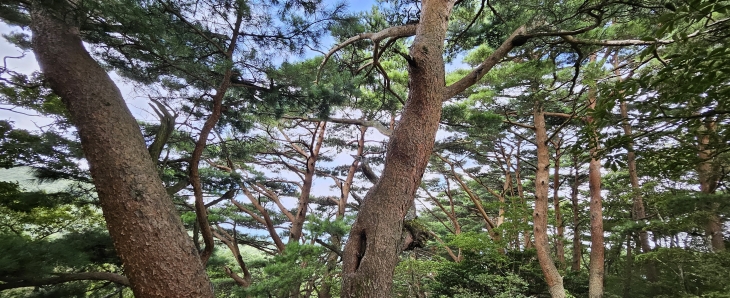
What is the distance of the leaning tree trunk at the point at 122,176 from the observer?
4.54 feet

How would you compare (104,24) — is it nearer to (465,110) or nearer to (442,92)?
(442,92)

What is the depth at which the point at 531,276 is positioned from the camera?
5.65 m

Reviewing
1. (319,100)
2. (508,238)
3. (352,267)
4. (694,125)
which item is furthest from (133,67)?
(508,238)

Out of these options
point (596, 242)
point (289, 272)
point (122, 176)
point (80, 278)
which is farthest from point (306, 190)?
point (596, 242)

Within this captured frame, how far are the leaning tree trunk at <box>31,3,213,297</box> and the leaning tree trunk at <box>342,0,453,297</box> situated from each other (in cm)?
78

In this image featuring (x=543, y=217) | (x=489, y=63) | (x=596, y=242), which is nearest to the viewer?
(x=489, y=63)

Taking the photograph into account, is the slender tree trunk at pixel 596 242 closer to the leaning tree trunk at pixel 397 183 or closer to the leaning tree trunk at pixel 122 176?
the leaning tree trunk at pixel 397 183

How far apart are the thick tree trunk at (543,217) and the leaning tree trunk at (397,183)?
3049 millimetres

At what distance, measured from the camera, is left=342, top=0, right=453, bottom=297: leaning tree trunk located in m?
1.44

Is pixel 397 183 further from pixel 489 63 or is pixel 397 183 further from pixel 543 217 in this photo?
pixel 543 217

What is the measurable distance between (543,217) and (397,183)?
12.7ft

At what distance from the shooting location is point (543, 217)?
14.6ft

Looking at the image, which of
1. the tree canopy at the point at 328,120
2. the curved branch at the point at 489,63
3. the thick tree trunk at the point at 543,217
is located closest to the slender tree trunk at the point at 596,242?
the tree canopy at the point at 328,120

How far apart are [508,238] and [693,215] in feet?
7.86
